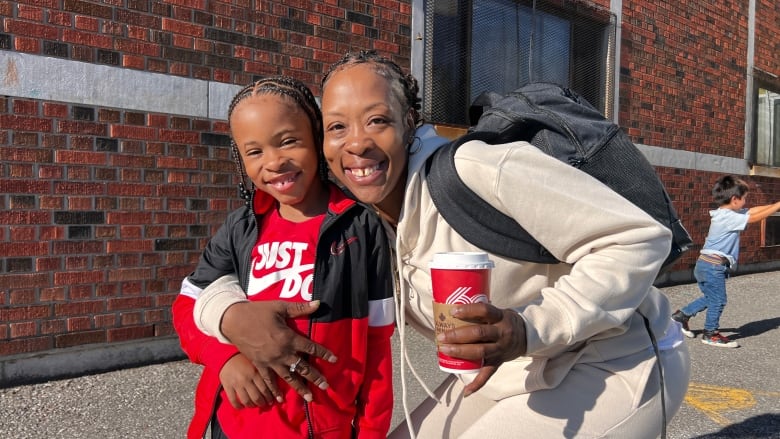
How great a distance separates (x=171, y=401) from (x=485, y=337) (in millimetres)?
3250

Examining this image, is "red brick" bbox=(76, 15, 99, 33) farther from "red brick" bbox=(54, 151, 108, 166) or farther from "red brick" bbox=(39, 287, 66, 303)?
"red brick" bbox=(39, 287, 66, 303)

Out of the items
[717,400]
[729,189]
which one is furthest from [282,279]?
[729,189]

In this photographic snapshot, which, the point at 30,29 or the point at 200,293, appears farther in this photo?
the point at 30,29

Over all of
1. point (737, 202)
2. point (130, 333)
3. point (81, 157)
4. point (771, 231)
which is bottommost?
point (130, 333)

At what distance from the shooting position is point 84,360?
458 cm

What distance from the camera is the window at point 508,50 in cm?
668

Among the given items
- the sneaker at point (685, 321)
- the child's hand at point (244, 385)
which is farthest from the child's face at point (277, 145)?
the sneaker at point (685, 321)

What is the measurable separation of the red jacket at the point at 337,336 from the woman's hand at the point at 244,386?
4cm

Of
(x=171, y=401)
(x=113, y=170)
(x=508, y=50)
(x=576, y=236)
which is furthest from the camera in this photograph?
(x=508, y=50)

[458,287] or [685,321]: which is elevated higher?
[458,287]

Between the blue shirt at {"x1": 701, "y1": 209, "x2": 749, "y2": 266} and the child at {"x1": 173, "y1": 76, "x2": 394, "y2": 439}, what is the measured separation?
5.70 meters

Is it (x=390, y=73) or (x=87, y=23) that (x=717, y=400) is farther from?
(x=87, y=23)

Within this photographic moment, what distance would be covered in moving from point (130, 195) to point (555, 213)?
3887mm

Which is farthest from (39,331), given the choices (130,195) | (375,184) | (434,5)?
(434,5)
